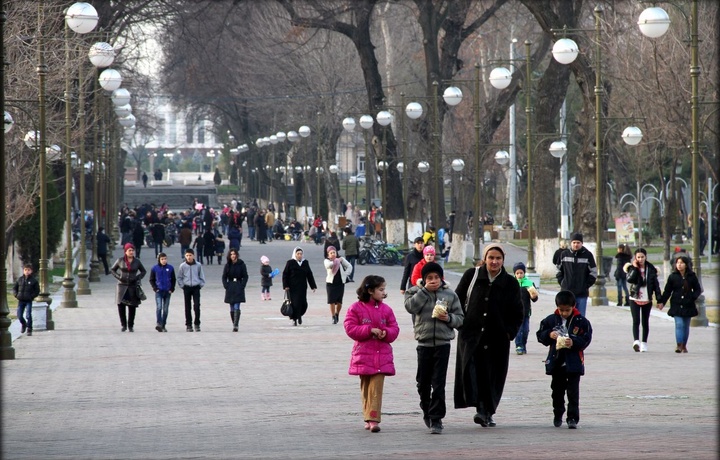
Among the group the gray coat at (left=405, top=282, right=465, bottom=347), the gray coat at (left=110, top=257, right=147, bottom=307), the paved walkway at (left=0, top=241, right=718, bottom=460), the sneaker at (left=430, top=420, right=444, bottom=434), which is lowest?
the paved walkway at (left=0, top=241, right=718, bottom=460)

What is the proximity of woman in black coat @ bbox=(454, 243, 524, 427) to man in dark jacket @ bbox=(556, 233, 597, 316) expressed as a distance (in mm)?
8478

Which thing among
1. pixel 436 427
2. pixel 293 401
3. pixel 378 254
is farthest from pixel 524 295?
pixel 378 254

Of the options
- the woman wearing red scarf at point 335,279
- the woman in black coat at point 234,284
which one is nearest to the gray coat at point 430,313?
the woman in black coat at point 234,284

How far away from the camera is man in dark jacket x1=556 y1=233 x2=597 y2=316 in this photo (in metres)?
20.0

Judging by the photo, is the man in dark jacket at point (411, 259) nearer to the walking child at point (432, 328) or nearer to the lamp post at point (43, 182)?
the lamp post at point (43, 182)

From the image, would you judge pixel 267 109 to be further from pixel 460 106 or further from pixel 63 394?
pixel 63 394

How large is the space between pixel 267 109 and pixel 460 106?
13.4 m

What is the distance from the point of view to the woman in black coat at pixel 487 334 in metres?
11.6

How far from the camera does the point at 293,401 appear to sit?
13.8 m

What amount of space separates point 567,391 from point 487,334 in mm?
836

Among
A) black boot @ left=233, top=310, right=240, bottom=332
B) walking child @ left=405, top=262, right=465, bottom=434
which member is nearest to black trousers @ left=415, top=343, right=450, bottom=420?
walking child @ left=405, top=262, right=465, bottom=434

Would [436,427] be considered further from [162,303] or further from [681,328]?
[162,303]

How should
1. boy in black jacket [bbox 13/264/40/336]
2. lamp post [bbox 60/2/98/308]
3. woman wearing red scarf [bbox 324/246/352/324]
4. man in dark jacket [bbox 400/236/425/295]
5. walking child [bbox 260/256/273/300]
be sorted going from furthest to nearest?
1. walking child [bbox 260/256/273/300]
2. woman wearing red scarf [bbox 324/246/352/324]
3. boy in black jacket [bbox 13/264/40/336]
4. man in dark jacket [bbox 400/236/425/295]
5. lamp post [bbox 60/2/98/308]

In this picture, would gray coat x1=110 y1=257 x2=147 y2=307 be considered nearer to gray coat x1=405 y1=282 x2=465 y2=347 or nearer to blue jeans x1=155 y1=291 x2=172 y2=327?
blue jeans x1=155 y1=291 x2=172 y2=327
